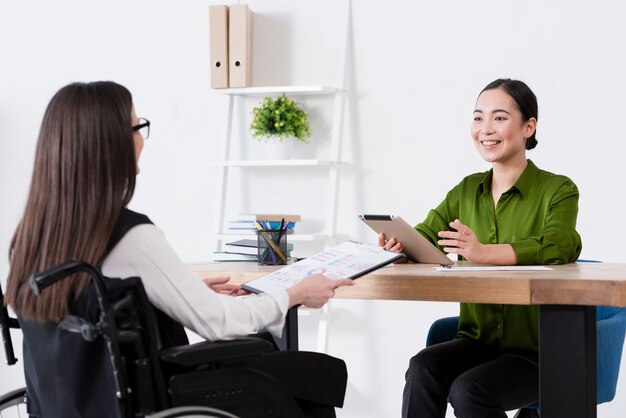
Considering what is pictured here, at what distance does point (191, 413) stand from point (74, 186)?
439 millimetres

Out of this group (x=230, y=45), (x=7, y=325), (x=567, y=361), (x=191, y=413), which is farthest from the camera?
(x=230, y=45)

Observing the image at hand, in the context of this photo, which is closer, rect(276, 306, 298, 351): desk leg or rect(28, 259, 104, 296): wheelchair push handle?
rect(28, 259, 104, 296): wheelchair push handle

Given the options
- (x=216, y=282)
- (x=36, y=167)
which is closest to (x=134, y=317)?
(x=36, y=167)

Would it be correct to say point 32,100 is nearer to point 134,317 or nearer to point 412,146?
point 412,146

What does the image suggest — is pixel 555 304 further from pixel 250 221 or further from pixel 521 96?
pixel 250 221

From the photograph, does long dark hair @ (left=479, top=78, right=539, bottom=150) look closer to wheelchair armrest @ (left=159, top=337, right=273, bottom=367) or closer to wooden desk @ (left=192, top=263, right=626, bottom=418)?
wooden desk @ (left=192, top=263, right=626, bottom=418)

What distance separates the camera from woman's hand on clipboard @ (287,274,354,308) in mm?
1748

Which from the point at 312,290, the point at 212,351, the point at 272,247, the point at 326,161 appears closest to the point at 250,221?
the point at 326,161

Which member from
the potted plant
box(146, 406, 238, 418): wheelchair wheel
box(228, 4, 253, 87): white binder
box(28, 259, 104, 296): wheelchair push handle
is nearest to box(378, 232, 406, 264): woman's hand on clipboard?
box(146, 406, 238, 418): wheelchair wheel

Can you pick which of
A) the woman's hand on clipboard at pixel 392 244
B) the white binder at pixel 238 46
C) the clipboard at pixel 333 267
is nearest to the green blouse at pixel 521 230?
the woman's hand on clipboard at pixel 392 244

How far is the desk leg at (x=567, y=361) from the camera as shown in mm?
1815

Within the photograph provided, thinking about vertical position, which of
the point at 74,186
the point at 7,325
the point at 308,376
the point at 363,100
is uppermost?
the point at 363,100

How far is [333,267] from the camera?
189cm

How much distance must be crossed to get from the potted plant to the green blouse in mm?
1337
